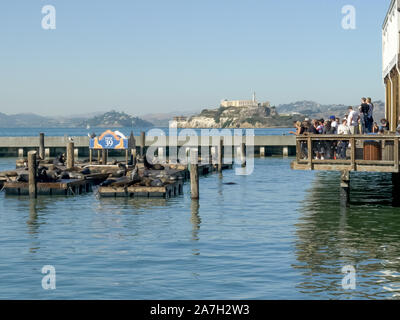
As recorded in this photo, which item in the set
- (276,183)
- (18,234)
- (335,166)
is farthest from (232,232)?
(276,183)

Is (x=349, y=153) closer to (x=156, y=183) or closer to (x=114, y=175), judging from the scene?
(x=156, y=183)

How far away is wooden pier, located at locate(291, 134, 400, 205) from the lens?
27.9m

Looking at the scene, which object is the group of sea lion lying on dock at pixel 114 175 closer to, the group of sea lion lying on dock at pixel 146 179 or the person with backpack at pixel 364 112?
the group of sea lion lying on dock at pixel 146 179

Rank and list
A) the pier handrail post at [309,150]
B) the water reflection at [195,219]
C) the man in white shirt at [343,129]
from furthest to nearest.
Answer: the man in white shirt at [343,129]
the pier handrail post at [309,150]
the water reflection at [195,219]

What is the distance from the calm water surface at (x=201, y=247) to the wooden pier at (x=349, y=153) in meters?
2.38

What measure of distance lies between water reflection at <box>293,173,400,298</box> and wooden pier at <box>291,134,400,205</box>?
2.33 metres

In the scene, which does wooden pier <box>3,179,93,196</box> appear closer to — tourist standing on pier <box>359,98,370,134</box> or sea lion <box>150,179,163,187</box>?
sea lion <box>150,179,163,187</box>

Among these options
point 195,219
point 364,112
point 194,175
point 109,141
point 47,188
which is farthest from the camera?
point 109,141

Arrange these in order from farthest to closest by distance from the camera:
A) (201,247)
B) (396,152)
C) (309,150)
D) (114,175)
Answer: (114,175) → (309,150) → (396,152) → (201,247)

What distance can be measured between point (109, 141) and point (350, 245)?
29954 millimetres

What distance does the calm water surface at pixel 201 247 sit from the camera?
58.9 feet

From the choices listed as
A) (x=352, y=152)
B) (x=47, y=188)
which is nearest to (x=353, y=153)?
(x=352, y=152)

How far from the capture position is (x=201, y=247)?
23.9 meters

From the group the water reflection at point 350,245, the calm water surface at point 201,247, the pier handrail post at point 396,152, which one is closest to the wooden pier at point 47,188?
the calm water surface at point 201,247
